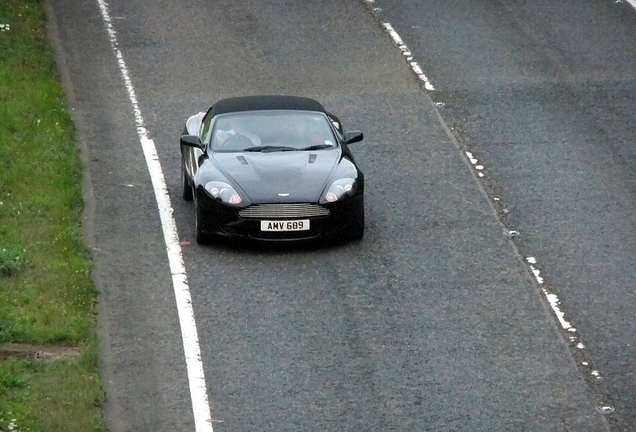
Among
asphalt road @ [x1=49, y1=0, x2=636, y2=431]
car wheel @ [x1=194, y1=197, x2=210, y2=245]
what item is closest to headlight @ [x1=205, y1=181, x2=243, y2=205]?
car wheel @ [x1=194, y1=197, x2=210, y2=245]

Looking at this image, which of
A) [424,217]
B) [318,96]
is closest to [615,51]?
[318,96]

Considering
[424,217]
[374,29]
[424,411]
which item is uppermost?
[424,411]

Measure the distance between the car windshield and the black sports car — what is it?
0.5 inches

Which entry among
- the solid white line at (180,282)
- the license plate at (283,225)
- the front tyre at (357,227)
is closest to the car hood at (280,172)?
the license plate at (283,225)

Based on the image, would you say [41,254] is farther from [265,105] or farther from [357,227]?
[265,105]

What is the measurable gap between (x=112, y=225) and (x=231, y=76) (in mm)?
6557

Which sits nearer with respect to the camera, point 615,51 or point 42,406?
point 42,406

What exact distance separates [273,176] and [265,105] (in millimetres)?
1821

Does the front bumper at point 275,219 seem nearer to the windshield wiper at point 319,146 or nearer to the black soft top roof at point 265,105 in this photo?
the windshield wiper at point 319,146

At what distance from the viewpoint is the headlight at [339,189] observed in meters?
15.2

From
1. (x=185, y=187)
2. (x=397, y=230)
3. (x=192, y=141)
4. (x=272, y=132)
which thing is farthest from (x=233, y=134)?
(x=397, y=230)

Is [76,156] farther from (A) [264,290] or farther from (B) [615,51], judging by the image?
(B) [615,51]

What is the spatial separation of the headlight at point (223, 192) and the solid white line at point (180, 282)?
739mm

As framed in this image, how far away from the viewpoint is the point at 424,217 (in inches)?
642
